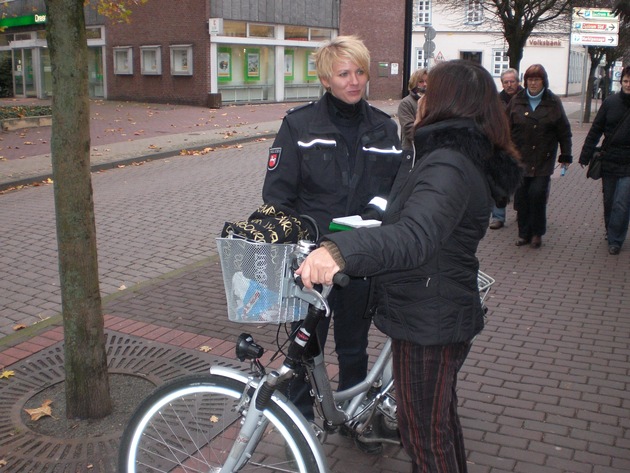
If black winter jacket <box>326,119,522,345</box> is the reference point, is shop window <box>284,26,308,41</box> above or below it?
above

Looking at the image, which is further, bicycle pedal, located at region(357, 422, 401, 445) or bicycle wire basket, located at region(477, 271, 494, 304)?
bicycle pedal, located at region(357, 422, 401, 445)

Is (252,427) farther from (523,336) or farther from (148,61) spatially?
(148,61)

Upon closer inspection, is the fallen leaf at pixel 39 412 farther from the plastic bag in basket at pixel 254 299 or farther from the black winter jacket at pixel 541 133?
the black winter jacket at pixel 541 133

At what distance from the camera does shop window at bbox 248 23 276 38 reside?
1139 inches

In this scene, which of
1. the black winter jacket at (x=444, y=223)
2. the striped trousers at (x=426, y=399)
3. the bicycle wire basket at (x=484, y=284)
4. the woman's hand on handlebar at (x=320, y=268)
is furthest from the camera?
the bicycle wire basket at (x=484, y=284)

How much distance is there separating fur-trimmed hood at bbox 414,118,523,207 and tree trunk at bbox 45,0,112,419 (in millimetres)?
2057

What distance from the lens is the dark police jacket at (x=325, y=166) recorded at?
338cm

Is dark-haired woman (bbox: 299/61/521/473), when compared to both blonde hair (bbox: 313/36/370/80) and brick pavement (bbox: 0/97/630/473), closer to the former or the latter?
blonde hair (bbox: 313/36/370/80)

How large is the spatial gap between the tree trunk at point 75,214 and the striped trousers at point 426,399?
2.01 m

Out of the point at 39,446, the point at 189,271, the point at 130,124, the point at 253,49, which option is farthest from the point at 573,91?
the point at 39,446

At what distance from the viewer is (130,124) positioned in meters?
20.8

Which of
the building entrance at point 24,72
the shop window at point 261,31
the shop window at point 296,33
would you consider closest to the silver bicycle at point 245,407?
the shop window at point 261,31

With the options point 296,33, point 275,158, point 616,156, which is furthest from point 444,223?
point 296,33

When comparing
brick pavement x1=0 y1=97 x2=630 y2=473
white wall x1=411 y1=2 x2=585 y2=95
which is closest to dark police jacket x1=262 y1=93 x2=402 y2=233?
brick pavement x1=0 y1=97 x2=630 y2=473
